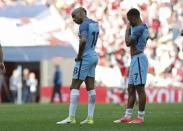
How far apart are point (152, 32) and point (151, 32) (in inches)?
2.6

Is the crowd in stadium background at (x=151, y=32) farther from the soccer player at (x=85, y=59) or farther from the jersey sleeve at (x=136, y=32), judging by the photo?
the soccer player at (x=85, y=59)

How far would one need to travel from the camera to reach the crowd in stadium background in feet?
128

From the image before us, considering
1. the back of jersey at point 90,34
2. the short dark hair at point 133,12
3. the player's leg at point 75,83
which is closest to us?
the back of jersey at point 90,34

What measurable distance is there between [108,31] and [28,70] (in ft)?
17.0

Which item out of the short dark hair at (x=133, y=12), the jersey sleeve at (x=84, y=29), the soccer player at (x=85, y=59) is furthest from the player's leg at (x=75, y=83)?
the short dark hair at (x=133, y=12)

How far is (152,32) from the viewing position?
1597 inches

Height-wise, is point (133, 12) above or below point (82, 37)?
above

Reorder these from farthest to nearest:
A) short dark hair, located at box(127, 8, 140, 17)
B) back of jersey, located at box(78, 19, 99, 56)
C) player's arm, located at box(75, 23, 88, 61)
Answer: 1. short dark hair, located at box(127, 8, 140, 17)
2. back of jersey, located at box(78, 19, 99, 56)
3. player's arm, located at box(75, 23, 88, 61)

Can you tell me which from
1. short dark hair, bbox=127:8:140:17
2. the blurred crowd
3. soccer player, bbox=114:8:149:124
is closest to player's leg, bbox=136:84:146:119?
soccer player, bbox=114:8:149:124

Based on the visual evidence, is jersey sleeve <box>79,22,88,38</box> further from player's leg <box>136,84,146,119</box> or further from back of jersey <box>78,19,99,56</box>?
player's leg <box>136,84,146,119</box>

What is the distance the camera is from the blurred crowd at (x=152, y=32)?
38894mm

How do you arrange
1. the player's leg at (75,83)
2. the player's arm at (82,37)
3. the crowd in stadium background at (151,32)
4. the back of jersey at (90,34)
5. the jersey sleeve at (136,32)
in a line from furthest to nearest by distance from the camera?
the crowd in stadium background at (151,32)
the jersey sleeve at (136,32)
the player's leg at (75,83)
the back of jersey at (90,34)
the player's arm at (82,37)

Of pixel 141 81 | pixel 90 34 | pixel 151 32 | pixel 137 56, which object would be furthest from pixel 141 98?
pixel 151 32

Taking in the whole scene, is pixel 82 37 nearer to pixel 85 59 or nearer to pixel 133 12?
pixel 85 59
